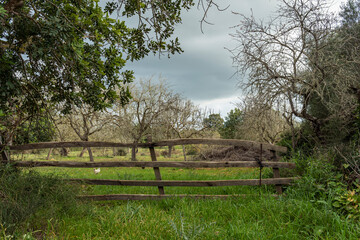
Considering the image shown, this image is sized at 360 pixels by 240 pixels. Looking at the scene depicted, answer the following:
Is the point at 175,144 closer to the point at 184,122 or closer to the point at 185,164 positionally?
the point at 185,164

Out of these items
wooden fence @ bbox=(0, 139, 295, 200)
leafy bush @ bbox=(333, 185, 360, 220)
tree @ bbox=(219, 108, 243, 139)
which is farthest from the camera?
tree @ bbox=(219, 108, 243, 139)

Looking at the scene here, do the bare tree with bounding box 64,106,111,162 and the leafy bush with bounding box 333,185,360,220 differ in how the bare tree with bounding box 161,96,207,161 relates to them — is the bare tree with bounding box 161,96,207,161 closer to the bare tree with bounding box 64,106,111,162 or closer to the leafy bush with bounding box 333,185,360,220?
the bare tree with bounding box 64,106,111,162

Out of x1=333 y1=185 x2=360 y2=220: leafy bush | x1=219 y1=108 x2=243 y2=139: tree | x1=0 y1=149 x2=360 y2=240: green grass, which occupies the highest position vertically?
x1=219 y1=108 x2=243 y2=139: tree

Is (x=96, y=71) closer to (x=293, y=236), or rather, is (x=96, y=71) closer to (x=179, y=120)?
(x=293, y=236)

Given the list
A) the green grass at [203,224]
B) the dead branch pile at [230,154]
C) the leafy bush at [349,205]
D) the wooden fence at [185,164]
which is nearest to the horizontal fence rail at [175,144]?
the wooden fence at [185,164]

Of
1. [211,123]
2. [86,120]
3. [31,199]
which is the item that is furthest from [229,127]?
[31,199]

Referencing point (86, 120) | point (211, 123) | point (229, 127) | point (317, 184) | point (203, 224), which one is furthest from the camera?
point (229, 127)

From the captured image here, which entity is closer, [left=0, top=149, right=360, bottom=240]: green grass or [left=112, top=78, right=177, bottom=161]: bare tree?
[left=0, top=149, right=360, bottom=240]: green grass

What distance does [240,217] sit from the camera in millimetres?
4305

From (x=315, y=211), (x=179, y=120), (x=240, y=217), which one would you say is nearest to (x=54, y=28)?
(x=240, y=217)

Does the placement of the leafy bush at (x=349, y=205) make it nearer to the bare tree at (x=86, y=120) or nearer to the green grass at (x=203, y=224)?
the green grass at (x=203, y=224)

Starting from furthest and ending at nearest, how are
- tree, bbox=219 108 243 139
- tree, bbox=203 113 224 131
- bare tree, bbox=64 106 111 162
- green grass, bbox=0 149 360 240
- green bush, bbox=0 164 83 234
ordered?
tree, bbox=219 108 243 139, tree, bbox=203 113 224 131, bare tree, bbox=64 106 111 162, green bush, bbox=0 164 83 234, green grass, bbox=0 149 360 240

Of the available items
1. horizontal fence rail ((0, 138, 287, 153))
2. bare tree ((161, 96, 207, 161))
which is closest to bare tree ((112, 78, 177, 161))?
bare tree ((161, 96, 207, 161))

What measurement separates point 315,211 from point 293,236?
0.83 m
